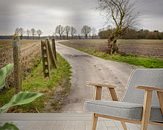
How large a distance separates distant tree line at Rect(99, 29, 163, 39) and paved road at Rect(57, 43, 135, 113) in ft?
1.30

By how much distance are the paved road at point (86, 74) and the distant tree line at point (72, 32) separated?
17 centimetres

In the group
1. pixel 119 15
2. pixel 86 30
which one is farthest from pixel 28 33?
pixel 119 15

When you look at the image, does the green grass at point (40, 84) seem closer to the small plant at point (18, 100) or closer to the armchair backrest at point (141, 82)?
the armchair backrest at point (141, 82)

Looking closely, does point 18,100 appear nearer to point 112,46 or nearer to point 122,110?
point 122,110

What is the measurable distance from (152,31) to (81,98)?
4.84 ft

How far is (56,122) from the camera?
13.4ft

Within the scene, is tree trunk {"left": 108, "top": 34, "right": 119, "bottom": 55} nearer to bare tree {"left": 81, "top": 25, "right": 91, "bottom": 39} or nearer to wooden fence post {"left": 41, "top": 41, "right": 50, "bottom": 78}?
bare tree {"left": 81, "top": 25, "right": 91, "bottom": 39}

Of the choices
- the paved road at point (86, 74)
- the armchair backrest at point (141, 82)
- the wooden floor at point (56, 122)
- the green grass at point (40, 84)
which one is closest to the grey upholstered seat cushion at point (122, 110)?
the armchair backrest at point (141, 82)

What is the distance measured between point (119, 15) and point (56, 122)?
1.86 m

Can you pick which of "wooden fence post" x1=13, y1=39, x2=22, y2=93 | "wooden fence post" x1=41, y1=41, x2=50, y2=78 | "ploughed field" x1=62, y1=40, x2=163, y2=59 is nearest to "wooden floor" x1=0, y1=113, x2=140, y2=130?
"wooden fence post" x1=13, y1=39, x2=22, y2=93

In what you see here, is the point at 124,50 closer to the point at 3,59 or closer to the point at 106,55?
the point at 106,55

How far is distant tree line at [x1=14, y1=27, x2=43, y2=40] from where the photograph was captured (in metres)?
4.84

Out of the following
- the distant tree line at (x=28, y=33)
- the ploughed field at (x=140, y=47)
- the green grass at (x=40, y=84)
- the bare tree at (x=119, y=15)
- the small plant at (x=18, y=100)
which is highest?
the bare tree at (x=119, y=15)

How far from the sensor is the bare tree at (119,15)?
4879mm
